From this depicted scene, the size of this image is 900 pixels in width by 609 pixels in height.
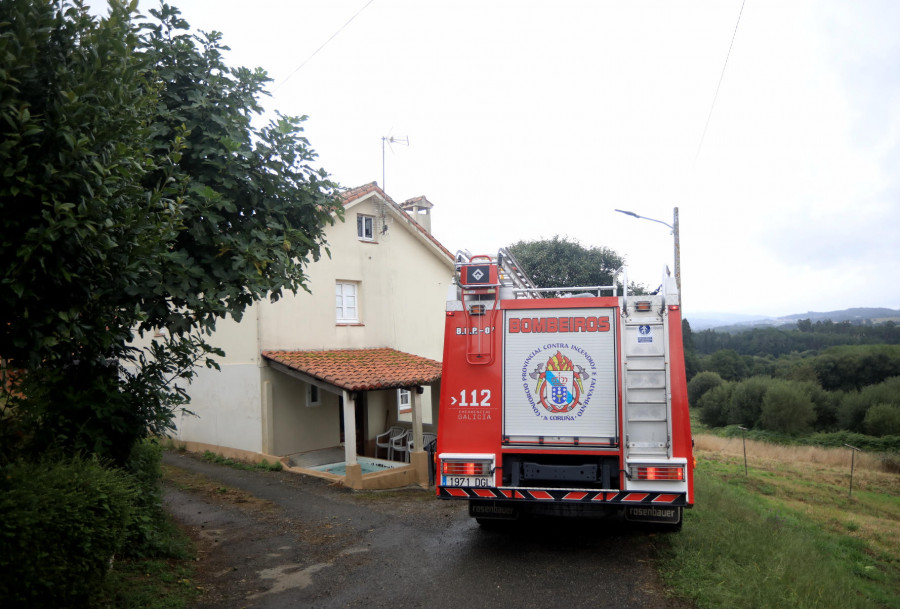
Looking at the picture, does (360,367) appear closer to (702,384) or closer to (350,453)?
(350,453)

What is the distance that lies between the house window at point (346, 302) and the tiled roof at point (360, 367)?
0.86 meters

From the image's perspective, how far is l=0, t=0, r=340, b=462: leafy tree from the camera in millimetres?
3693

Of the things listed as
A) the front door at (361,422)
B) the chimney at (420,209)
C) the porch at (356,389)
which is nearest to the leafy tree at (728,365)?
the chimney at (420,209)

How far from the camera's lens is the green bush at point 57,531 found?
152 inches

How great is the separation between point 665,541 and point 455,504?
3.93 meters

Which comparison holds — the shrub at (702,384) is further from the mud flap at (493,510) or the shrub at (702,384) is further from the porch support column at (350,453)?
the mud flap at (493,510)

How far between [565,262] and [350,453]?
76.1 feet

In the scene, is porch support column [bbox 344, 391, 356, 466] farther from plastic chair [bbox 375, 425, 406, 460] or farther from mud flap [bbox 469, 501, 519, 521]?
mud flap [bbox 469, 501, 519, 521]

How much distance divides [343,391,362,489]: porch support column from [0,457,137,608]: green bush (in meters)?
7.23

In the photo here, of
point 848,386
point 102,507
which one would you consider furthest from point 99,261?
point 848,386

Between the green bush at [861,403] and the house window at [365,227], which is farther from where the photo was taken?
the green bush at [861,403]

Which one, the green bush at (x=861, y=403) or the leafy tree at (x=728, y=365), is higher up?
the leafy tree at (x=728, y=365)

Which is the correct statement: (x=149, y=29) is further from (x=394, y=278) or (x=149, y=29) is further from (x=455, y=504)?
(x=394, y=278)

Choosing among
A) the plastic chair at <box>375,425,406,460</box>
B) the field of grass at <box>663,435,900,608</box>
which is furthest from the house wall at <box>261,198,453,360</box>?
the field of grass at <box>663,435,900,608</box>
